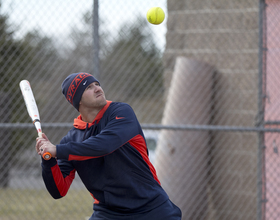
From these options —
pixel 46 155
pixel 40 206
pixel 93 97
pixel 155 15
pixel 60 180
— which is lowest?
pixel 40 206

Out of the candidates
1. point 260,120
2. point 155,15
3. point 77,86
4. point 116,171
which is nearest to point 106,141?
point 116,171

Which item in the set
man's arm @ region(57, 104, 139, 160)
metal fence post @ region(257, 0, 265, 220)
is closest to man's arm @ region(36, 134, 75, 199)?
man's arm @ region(57, 104, 139, 160)

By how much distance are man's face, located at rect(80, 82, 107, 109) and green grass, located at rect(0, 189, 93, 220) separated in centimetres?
337

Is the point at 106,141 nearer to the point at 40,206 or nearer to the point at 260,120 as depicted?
the point at 260,120

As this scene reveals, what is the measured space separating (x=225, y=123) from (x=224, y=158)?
506 mm

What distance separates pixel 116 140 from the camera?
7.20 ft

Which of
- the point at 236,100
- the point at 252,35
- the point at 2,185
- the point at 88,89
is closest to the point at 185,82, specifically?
the point at 236,100

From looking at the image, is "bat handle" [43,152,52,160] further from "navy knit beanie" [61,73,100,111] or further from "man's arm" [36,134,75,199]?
"navy knit beanie" [61,73,100,111]

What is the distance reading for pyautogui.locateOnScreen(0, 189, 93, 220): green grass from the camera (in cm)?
552

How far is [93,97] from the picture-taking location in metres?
2.51

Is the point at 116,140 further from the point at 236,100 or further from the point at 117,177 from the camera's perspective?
the point at 236,100

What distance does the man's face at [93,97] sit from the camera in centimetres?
249

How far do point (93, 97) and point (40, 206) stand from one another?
171 inches

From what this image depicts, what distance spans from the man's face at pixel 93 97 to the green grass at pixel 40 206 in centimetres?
337
